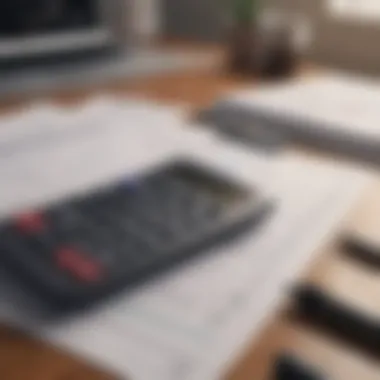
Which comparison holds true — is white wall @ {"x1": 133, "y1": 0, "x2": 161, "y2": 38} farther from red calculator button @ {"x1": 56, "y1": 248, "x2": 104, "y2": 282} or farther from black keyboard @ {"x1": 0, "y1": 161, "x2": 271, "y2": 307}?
red calculator button @ {"x1": 56, "y1": 248, "x2": 104, "y2": 282}

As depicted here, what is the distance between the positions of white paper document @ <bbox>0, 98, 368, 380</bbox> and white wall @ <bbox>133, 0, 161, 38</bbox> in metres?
0.41

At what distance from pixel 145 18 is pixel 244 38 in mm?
199

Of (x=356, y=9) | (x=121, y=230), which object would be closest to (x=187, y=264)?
(x=121, y=230)

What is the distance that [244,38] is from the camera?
0.93m

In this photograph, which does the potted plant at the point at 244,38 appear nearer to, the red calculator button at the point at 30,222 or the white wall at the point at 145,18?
the white wall at the point at 145,18

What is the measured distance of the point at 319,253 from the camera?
0.43 m

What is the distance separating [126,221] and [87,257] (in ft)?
0.19

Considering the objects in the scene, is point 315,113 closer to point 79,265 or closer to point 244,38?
point 244,38

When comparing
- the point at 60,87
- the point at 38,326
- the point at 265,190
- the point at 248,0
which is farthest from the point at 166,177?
the point at 248,0

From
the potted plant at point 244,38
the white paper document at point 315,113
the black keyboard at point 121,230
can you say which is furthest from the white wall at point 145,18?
the black keyboard at point 121,230

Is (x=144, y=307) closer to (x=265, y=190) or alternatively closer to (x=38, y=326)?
(x=38, y=326)

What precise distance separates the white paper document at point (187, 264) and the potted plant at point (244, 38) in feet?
0.93

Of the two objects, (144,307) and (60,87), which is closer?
(144,307)

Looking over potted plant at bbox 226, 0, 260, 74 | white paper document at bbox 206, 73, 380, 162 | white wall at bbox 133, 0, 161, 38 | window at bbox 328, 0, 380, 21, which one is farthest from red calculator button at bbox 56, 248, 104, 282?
window at bbox 328, 0, 380, 21
